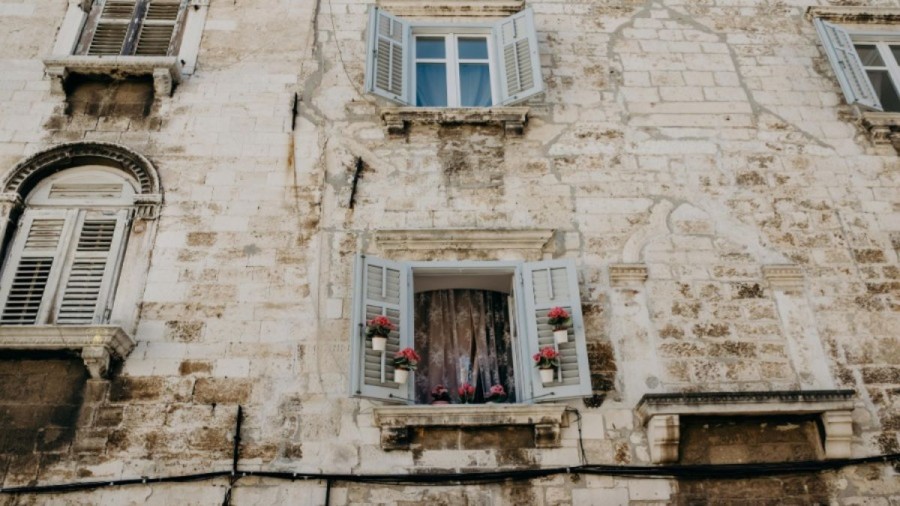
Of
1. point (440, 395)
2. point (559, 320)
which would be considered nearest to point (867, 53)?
point (559, 320)

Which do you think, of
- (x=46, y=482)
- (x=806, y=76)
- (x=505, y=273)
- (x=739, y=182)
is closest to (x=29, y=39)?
(x=46, y=482)

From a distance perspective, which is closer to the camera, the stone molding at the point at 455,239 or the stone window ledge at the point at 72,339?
the stone window ledge at the point at 72,339

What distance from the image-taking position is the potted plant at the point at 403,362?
6.94 meters

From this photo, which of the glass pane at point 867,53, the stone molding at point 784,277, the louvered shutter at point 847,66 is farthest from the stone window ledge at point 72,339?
the glass pane at point 867,53

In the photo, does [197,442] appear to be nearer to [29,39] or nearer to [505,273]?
[505,273]

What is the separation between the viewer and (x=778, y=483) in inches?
267

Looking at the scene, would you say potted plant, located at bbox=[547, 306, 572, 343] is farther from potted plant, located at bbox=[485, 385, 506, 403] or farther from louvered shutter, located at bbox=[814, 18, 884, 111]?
louvered shutter, located at bbox=[814, 18, 884, 111]

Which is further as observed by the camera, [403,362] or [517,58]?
[517,58]

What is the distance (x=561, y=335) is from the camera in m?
7.11

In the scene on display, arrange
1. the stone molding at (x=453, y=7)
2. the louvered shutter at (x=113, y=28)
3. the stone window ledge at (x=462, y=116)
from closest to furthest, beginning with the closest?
the stone window ledge at (x=462, y=116) → the louvered shutter at (x=113, y=28) → the stone molding at (x=453, y=7)

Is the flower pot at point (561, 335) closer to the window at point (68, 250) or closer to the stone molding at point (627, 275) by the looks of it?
the stone molding at point (627, 275)

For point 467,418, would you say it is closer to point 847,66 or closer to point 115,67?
point 115,67

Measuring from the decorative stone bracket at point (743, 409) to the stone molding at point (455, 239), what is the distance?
1.99 m

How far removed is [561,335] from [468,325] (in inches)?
42.4
